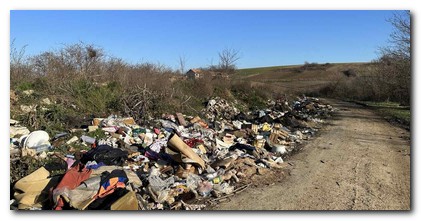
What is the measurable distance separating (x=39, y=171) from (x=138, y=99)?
6568mm

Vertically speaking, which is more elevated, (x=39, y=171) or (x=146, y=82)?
(x=146, y=82)

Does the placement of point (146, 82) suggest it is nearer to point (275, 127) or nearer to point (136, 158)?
point (275, 127)

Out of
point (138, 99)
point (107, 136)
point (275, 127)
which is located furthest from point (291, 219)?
point (138, 99)

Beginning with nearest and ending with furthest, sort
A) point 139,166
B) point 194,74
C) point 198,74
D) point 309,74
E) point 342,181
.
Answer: point 342,181 → point 139,166 → point 194,74 → point 198,74 → point 309,74

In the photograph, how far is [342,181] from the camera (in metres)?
5.95

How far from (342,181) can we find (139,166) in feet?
12.7

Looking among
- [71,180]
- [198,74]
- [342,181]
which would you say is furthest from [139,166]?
[198,74]

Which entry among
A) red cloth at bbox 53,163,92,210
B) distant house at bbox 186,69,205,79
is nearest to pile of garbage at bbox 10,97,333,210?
red cloth at bbox 53,163,92,210

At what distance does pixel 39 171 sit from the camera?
5.43 metres

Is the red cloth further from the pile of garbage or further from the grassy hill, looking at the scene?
the grassy hill

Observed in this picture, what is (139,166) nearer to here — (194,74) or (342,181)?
(342,181)
